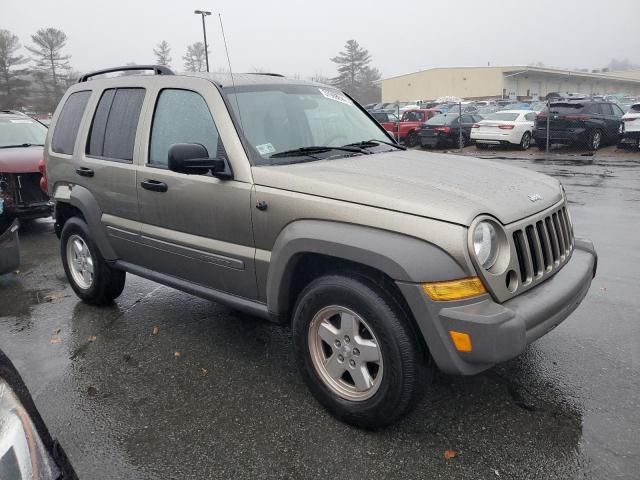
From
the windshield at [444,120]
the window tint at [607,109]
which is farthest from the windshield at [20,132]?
the window tint at [607,109]

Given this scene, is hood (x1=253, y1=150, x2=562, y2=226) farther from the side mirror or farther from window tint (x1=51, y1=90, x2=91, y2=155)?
window tint (x1=51, y1=90, x2=91, y2=155)

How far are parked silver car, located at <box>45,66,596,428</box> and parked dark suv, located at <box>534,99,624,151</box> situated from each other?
15.3 meters

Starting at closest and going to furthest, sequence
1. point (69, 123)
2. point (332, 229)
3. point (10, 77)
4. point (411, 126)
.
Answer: point (332, 229) → point (69, 123) → point (411, 126) → point (10, 77)

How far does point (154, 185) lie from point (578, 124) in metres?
17.0

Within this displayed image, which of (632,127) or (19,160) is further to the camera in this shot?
(632,127)

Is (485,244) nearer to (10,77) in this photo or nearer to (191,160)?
(191,160)

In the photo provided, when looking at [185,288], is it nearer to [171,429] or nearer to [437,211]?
[171,429]

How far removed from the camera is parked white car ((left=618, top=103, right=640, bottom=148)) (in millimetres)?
16359

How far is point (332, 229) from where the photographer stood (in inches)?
110

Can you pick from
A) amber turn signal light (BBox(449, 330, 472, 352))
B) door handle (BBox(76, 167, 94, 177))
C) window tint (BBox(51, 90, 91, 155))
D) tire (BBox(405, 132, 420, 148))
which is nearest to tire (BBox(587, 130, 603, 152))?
tire (BBox(405, 132, 420, 148))

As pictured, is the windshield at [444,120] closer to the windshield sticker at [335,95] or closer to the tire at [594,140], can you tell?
the tire at [594,140]

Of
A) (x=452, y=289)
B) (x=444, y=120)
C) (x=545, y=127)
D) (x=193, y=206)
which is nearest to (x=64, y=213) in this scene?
(x=193, y=206)

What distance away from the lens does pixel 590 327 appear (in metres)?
4.14

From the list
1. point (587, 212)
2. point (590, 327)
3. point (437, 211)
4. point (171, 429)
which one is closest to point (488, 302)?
point (437, 211)
